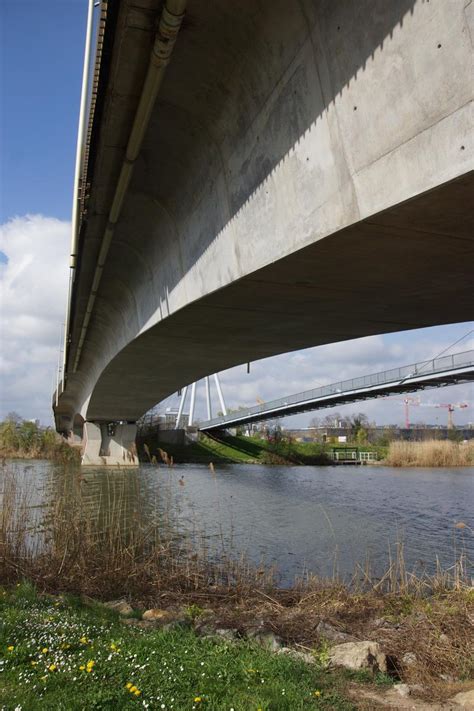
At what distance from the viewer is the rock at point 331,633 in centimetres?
588

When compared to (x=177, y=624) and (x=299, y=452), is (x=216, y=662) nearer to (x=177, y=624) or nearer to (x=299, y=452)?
(x=177, y=624)

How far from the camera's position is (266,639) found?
565 cm

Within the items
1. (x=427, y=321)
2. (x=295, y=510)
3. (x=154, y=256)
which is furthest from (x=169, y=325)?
(x=295, y=510)

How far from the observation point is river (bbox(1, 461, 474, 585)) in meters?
11.4

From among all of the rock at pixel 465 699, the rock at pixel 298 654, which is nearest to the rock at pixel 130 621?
the rock at pixel 298 654

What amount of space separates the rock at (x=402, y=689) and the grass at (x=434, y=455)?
4640cm

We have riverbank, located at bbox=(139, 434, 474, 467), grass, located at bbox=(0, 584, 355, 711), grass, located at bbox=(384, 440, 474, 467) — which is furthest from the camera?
riverbank, located at bbox=(139, 434, 474, 467)

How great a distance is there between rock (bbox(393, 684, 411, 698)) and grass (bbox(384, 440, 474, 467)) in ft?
152

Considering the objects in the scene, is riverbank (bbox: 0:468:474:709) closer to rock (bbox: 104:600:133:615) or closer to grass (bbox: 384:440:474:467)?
rock (bbox: 104:600:133:615)

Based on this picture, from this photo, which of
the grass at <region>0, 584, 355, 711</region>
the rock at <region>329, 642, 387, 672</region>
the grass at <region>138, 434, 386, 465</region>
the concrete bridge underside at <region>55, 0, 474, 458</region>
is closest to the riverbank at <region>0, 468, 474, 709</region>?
the rock at <region>329, 642, 387, 672</region>

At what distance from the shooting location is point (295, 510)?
2025 cm

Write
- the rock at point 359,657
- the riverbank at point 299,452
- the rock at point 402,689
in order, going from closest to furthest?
the rock at point 402,689 < the rock at point 359,657 < the riverbank at point 299,452

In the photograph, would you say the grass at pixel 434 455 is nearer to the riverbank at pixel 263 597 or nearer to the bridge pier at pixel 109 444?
the bridge pier at pixel 109 444

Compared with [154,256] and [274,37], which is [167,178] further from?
[274,37]
